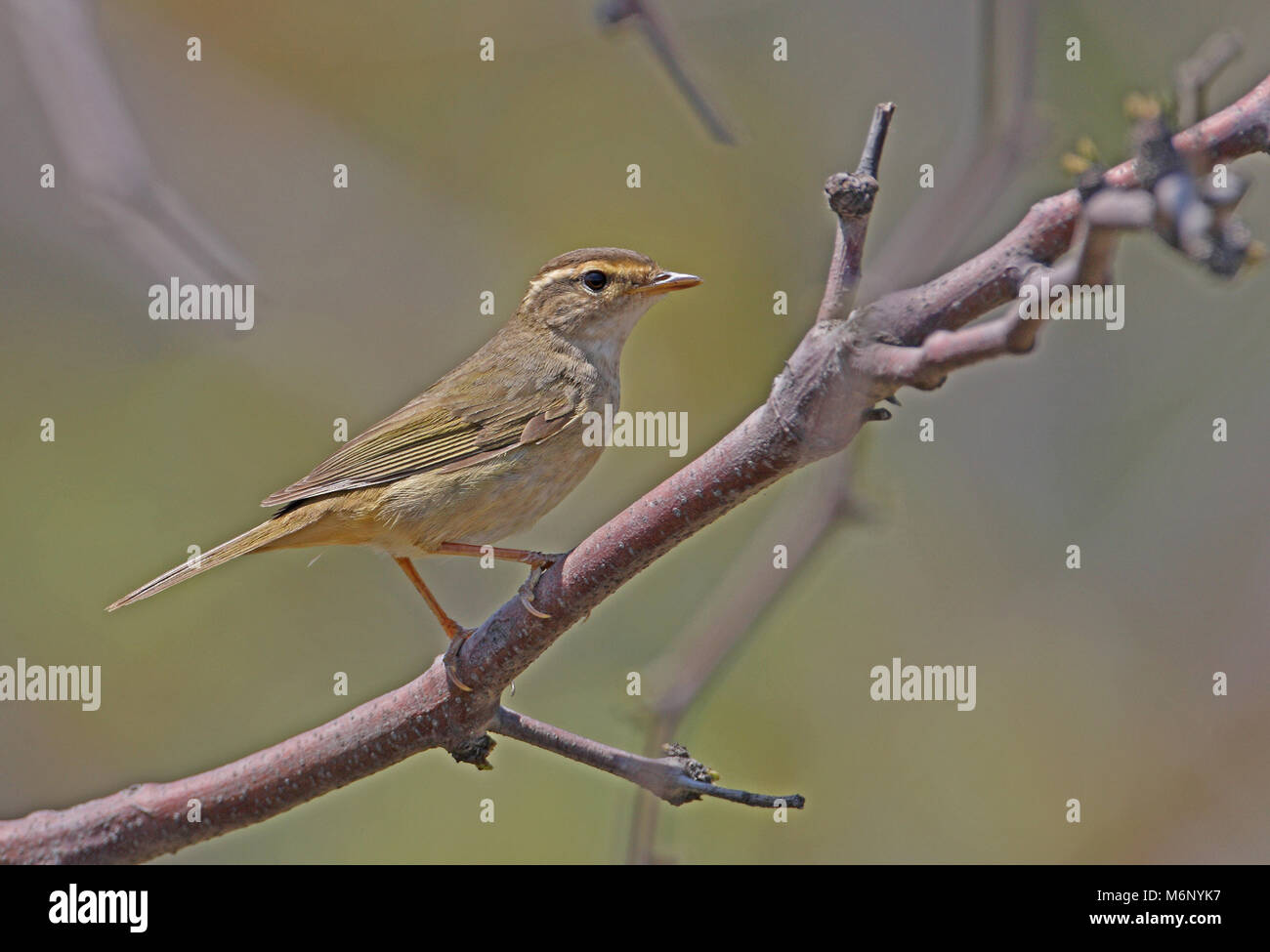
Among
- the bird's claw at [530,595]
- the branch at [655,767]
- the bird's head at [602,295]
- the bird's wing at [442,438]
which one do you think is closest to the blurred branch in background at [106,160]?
the bird's wing at [442,438]

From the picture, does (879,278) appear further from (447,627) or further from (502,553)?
(447,627)

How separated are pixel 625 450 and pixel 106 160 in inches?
133

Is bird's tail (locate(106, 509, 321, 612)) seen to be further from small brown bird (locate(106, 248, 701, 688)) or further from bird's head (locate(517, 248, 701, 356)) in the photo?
bird's head (locate(517, 248, 701, 356))

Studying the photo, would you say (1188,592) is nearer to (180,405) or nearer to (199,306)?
(199,306)

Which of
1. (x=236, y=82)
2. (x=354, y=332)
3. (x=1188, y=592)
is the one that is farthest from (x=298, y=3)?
(x=1188, y=592)

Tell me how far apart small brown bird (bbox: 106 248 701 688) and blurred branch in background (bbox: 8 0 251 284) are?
94 centimetres

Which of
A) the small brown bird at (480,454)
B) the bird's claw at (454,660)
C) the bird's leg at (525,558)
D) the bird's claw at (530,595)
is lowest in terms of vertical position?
the bird's claw at (454,660)

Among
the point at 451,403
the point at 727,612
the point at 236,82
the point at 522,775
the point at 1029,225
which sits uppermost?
the point at 236,82

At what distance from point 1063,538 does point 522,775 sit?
2921 millimetres

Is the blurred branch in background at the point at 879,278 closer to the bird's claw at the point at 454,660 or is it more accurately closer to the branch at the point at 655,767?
the branch at the point at 655,767

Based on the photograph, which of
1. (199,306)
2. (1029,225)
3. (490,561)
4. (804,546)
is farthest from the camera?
(199,306)

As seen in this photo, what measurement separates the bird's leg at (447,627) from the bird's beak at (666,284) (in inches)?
54.4

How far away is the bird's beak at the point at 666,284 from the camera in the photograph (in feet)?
14.0

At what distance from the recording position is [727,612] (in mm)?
3428
